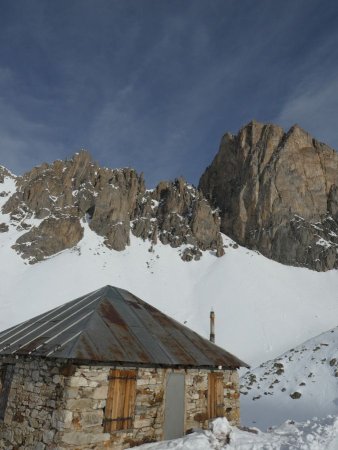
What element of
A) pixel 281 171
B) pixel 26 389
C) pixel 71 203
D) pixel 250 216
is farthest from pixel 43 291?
pixel 281 171

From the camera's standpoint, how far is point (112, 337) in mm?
12398

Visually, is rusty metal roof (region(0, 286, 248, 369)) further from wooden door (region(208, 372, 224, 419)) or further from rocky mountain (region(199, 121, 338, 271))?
rocky mountain (region(199, 121, 338, 271))

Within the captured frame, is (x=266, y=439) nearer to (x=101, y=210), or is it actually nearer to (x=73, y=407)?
(x=73, y=407)

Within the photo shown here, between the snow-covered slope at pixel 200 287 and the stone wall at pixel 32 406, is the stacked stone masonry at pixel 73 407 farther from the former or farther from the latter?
the snow-covered slope at pixel 200 287

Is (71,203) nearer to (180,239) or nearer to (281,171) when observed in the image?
(180,239)

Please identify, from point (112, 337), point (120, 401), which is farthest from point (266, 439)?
point (112, 337)

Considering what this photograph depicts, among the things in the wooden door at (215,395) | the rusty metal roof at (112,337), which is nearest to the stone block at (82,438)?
the rusty metal roof at (112,337)

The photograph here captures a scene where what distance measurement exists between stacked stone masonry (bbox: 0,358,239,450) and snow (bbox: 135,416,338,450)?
97 centimetres

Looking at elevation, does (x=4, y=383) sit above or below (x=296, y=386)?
below

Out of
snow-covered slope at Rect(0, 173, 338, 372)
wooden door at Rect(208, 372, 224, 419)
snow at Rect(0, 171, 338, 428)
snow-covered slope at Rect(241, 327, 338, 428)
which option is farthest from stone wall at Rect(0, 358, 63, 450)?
snow-covered slope at Rect(0, 173, 338, 372)

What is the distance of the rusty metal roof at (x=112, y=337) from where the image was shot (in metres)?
11.4

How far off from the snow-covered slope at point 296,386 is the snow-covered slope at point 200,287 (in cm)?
926

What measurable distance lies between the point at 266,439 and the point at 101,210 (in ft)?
183

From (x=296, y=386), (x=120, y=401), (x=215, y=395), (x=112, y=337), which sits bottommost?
(x=120, y=401)
